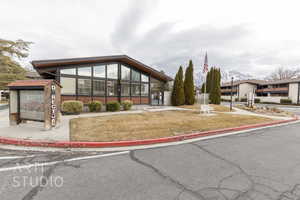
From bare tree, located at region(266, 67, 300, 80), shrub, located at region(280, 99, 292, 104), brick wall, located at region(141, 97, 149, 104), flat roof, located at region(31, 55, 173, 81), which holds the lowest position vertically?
shrub, located at region(280, 99, 292, 104)

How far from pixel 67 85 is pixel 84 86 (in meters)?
1.47

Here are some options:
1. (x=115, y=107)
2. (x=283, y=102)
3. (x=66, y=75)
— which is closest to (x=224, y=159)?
(x=115, y=107)

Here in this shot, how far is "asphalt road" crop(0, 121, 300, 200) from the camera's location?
2.32 meters

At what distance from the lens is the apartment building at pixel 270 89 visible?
36631 millimetres

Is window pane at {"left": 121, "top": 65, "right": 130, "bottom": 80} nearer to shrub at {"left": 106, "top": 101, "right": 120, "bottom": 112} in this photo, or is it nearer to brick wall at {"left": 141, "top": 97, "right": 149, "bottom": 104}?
brick wall at {"left": 141, "top": 97, "right": 149, "bottom": 104}

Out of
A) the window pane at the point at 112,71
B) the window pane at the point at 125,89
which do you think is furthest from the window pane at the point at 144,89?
the window pane at the point at 112,71

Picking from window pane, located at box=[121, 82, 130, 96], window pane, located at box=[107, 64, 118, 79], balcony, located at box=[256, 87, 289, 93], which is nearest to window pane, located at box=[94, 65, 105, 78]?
window pane, located at box=[107, 64, 118, 79]

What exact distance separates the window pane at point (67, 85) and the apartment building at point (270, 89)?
49908 millimetres

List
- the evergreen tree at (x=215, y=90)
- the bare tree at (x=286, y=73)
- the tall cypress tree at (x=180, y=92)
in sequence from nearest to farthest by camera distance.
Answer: the tall cypress tree at (x=180, y=92) < the evergreen tree at (x=215, y=90) < the bare tree at (x=286, y=73)

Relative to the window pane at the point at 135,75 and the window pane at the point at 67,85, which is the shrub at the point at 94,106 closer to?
the window pane at the point at 67,85

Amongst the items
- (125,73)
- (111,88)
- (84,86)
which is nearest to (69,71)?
(84,86)

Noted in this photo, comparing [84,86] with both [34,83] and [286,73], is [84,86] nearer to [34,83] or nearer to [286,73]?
[34,83]

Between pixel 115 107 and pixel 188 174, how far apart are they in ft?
34.9

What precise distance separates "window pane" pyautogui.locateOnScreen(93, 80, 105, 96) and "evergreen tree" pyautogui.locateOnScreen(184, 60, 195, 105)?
11632mm
